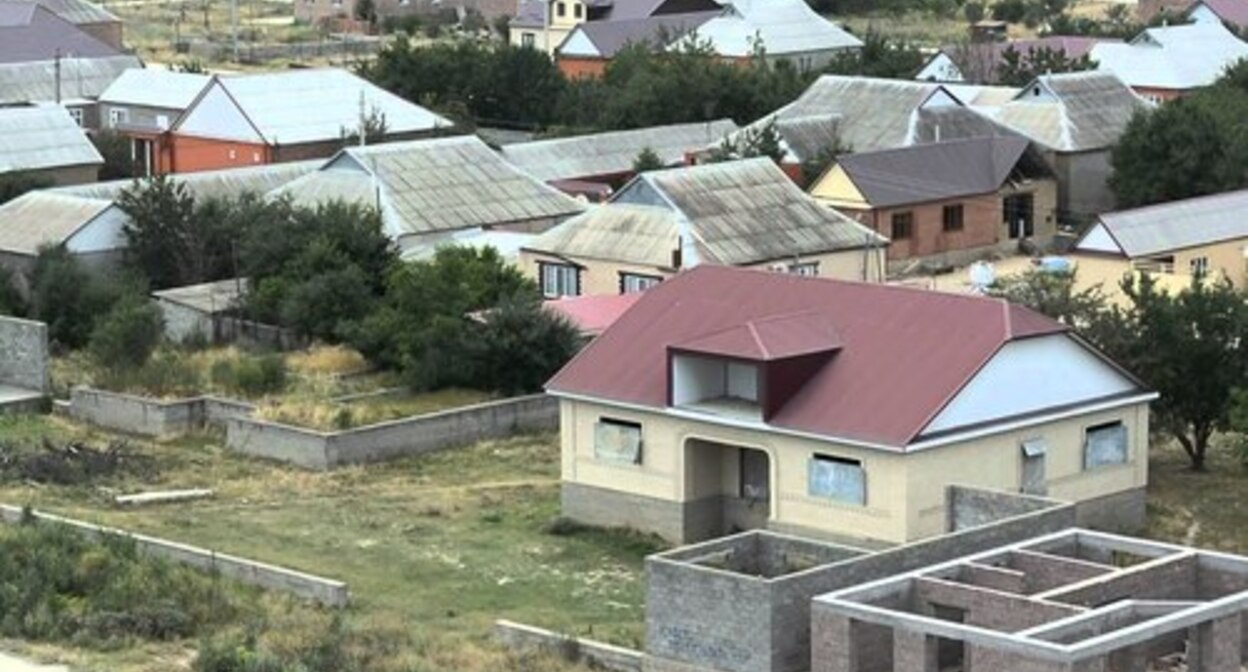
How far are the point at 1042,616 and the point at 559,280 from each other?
2045cm

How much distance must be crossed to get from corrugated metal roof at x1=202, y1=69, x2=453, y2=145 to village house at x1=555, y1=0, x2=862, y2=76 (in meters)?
12.2

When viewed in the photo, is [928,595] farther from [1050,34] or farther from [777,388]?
[1050,34]

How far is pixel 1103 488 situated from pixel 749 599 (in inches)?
271

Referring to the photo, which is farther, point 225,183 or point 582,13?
point 582,13

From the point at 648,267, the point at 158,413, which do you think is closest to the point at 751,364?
the point at 158,413

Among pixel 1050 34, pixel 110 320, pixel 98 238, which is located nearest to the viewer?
pixel 110 320

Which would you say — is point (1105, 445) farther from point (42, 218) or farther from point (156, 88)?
point (156, 88)

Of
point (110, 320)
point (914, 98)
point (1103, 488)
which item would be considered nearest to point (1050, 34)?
point (914, 98)

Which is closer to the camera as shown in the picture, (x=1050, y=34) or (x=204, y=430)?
(x=204, y=430)

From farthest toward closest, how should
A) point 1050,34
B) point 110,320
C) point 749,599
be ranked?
point 1050,34
point 110,320
point 749,599

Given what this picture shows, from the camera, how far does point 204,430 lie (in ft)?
122

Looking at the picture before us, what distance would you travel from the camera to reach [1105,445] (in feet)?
101

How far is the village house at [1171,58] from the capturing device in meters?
62.1

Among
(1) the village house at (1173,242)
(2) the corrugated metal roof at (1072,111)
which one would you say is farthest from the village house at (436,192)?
(2) the corrugated metal roof at (1072,111)
